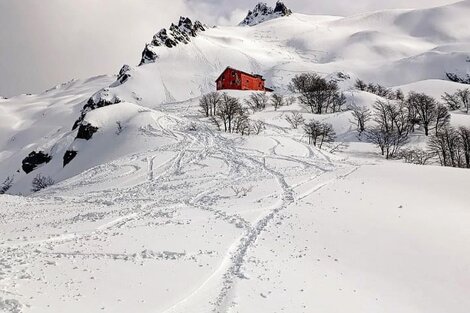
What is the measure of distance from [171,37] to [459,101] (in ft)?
393

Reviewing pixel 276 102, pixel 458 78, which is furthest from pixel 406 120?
pixel 458 78

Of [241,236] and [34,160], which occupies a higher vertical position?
[34,160]

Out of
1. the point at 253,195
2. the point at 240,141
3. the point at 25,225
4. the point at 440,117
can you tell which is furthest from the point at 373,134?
the point at 25,225

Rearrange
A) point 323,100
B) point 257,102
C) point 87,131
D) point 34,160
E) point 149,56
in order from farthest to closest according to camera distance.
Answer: point 149,56, point 257,102, point 323,100, point 34,160, point 87,131

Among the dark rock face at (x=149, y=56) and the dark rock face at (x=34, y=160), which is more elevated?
the dark rock face at (x=149, y=56)

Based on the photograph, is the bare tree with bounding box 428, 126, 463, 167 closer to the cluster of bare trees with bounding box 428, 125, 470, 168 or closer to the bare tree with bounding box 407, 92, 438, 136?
the cluster of bare trees with bounding box 428, 125, 470, 168

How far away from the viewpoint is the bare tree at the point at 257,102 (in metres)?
80.6

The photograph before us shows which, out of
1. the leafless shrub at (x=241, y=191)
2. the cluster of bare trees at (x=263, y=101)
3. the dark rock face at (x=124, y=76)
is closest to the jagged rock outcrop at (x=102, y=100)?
the dark rock face at (x=124, y=76)

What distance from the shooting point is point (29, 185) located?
67000 millimetres

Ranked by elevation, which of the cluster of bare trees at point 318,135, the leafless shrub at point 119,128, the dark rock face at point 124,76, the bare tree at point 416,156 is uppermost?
the dark rock face at point 124,76

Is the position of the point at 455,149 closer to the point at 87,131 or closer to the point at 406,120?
the point at 406,120

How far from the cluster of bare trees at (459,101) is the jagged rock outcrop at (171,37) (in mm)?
108276

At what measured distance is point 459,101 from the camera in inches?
3098

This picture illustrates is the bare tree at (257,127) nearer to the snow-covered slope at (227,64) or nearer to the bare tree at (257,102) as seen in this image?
the bare tree at (257,102)
